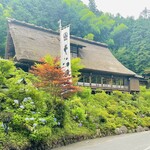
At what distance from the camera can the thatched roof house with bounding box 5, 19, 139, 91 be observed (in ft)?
81.5

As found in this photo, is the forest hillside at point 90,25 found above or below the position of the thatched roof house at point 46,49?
above

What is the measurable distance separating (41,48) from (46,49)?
666mm

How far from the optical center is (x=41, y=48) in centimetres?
2723

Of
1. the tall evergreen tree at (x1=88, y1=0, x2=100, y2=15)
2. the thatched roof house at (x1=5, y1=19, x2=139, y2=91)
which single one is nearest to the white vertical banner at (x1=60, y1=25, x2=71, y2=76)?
the thatched roof house at (x1=5, y1=19, x2=139, y2=91)

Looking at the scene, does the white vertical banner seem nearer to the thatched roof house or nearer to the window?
the thatched roof house

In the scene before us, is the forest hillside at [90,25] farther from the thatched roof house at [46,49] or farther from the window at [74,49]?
the window at [74,49]

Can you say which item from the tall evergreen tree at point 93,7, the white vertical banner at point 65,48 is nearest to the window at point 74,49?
the white vertical banner at point 65,48

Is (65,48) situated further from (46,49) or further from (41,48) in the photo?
(46,49)

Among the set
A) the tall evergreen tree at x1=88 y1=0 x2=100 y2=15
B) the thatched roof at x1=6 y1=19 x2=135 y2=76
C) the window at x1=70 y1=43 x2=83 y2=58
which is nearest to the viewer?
the thatched roof at x1=6 y1=19 x2=135 y2=76

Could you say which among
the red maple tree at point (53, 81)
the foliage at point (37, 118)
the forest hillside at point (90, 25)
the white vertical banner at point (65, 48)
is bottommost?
the foliage at point (37, 118)

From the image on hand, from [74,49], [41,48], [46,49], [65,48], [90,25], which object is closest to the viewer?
[65,48]

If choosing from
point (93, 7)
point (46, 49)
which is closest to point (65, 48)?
point (46, 49)

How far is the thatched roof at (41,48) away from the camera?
2480 cm

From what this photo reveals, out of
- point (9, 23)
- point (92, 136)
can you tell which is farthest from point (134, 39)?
point (92, 136)
